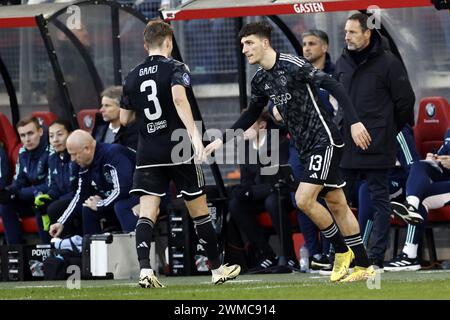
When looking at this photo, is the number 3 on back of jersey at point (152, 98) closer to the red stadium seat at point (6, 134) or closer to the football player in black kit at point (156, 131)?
the football player in black kit at point (156, 131)

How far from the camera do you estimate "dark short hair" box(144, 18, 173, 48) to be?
1177 centimetres

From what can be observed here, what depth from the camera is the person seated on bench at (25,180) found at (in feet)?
52.9

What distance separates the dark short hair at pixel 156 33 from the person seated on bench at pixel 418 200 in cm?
314

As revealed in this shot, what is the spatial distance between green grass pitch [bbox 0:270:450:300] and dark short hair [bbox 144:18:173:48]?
1.99m

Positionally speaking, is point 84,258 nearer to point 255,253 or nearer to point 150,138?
point 255,253

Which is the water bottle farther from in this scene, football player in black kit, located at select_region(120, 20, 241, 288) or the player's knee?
the player's knee

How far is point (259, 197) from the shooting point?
14992 millimetres

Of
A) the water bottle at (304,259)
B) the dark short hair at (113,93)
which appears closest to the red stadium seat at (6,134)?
the dark short hair at (113,93)

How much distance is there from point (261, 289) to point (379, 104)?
3.05m

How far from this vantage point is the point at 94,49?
A: 16.9 meters

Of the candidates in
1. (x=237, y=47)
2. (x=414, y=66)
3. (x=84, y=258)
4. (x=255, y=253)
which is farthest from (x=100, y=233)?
(x=414, y=66)

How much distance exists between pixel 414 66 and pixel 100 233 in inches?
145

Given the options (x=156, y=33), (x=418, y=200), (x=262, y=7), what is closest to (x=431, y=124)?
(x=418, y=200)

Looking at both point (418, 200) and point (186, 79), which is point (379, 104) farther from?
point (186, 79)
